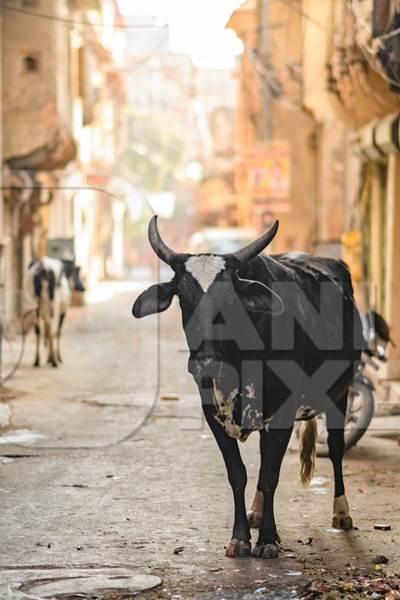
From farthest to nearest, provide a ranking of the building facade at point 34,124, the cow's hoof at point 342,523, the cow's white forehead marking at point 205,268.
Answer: the building facade at point 34,124
the cow's hoof at point 342,523
the cow's white forehead marking at point 205,268

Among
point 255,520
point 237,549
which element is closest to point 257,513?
point 255,520

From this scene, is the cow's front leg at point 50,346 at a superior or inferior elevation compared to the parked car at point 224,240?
inferior

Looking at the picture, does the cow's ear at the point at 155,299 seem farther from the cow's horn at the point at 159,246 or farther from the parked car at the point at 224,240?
the parked car at the point at 224,240

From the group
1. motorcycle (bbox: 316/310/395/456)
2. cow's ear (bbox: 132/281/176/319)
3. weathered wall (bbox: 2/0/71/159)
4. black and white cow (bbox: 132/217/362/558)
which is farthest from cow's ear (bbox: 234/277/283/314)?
weathered wall (bbox: 2/0/71/159)

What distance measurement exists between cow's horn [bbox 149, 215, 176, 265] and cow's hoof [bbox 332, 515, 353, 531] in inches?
79.6

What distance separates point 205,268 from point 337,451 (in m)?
2.03

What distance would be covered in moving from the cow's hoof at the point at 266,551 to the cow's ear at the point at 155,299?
1.44 m

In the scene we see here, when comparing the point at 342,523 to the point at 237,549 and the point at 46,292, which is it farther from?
the point at 46,292

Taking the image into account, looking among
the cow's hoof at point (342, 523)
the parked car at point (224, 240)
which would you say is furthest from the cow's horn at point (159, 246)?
the parked car at point (224, 240)

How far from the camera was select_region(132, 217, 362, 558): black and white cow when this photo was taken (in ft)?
24.3

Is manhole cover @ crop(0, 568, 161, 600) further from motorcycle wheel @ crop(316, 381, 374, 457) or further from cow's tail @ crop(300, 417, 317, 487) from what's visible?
motorcycle wheel @ crop(316, 381, 374, 457)

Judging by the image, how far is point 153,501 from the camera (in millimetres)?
9195

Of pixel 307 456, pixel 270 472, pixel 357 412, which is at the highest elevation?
pixel 270 472

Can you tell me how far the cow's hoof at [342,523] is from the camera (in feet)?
27.3
